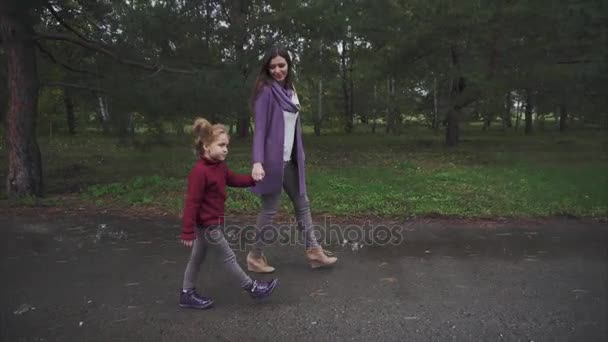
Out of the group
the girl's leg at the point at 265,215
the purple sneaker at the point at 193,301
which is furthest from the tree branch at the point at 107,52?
the purple sneaker at the point at 193,301

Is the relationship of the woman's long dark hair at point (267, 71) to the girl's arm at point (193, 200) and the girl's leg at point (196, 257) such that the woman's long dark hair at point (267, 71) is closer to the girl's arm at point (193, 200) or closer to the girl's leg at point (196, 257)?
the girl's arm at point (193, 200)

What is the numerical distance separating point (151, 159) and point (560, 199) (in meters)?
9.67

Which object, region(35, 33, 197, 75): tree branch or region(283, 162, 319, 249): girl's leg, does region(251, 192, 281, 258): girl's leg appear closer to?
region(283, 162, 319, 249): girl's leg

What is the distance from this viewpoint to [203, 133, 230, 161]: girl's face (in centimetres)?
295

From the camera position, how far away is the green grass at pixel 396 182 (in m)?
5.97

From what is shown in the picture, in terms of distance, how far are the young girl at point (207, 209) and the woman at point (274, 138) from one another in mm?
381

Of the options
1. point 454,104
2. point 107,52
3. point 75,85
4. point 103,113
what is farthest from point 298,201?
point 454,104

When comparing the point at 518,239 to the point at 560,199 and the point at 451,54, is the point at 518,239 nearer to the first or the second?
the point at 560,199

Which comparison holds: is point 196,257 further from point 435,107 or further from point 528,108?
point 435,107

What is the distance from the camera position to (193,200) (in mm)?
2891

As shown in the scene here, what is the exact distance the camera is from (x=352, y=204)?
616cm

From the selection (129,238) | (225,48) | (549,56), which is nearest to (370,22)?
(549,56)

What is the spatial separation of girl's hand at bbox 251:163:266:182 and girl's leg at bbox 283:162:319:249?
41cm

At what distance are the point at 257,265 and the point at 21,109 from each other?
5102mm
